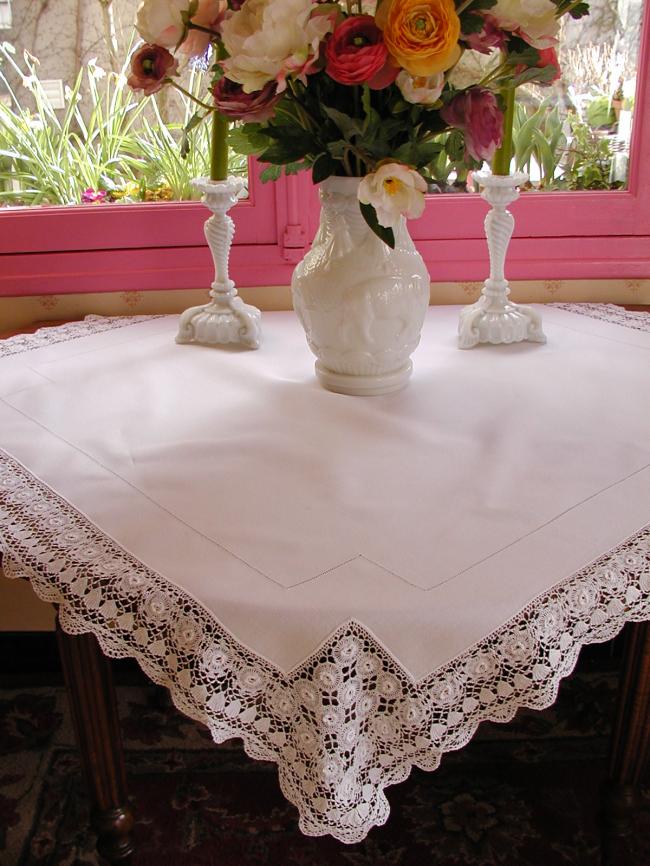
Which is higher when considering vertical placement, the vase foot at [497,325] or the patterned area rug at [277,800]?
the vase foot at [497,325]

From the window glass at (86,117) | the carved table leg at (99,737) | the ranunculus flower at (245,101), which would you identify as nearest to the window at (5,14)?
the window glass at (86,117)

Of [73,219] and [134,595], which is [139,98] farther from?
[134,595]

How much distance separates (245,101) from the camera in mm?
997

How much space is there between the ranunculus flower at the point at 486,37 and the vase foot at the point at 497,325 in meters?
0.50

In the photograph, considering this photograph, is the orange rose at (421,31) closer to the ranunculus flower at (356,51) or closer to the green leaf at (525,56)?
the ranunculus flower at (356,51)

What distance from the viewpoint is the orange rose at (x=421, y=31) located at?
3.00ft

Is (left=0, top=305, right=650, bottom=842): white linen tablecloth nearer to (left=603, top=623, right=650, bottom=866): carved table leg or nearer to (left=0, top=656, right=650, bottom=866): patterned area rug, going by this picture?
(left=603, top=623, right=650, bottom=866): carved table leg

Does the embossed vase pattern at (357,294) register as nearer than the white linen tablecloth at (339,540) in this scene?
No

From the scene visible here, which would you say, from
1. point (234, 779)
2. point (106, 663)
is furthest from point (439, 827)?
point (106, 663)

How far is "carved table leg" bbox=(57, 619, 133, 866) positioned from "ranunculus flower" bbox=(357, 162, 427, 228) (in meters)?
0.57

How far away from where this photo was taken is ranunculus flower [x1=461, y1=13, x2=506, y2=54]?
101 centimetres

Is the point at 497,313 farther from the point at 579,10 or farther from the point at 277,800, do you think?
the point at 277,800

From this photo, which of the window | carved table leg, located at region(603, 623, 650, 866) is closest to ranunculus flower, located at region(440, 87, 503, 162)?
carved table leg, located at region(603, 623, 650, 866)

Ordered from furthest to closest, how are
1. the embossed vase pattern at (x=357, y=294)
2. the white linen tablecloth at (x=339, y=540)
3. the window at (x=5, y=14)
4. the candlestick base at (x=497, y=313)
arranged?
the window at (x=5, y=14) → the candlestick base at (x=497, y=313) → the embossed vase pattern at (x=357, y=294) → the white linen tablecloth at (x=339, y=540)
